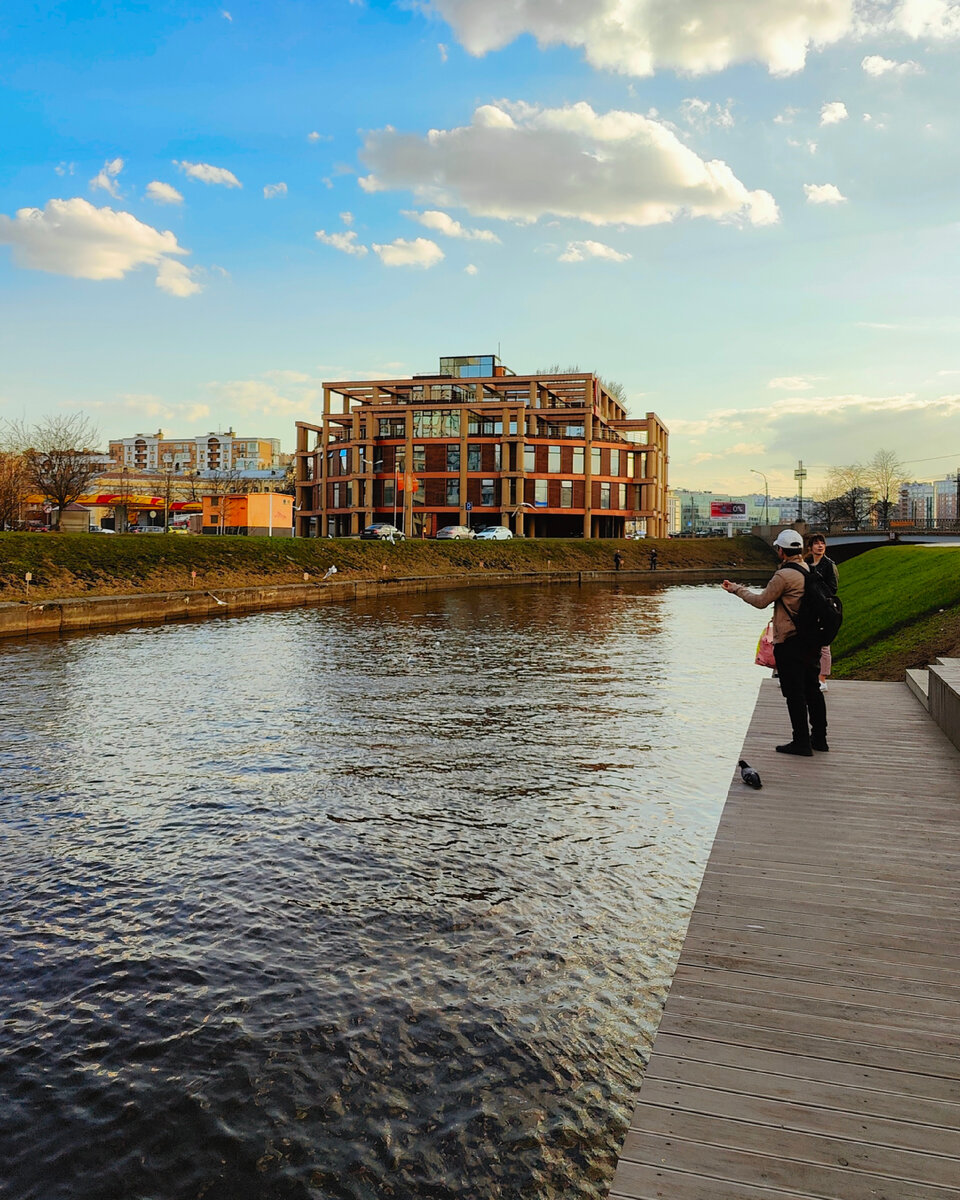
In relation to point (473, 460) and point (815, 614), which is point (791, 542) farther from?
point (473, 460)

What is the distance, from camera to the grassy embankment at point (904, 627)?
15.2m

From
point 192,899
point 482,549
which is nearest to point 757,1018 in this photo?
point 192,899

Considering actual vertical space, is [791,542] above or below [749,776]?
above

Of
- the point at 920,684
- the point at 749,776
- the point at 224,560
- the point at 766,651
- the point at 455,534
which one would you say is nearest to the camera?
the point at 749,776

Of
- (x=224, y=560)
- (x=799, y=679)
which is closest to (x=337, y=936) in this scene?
(x=799, y=679)

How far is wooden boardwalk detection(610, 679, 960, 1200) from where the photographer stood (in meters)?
3.24

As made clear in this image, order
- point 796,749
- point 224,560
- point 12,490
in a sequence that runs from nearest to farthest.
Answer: point 796,749, point 224,560, point 12,490

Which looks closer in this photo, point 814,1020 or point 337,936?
point 814,1020

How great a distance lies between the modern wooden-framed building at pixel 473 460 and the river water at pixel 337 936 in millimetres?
72542

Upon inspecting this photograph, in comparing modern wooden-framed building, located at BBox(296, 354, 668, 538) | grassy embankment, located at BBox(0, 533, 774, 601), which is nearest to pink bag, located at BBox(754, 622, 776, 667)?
grassy embankment, located at BBox(0, 533, 774, 601)

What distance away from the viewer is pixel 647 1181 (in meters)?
3.17

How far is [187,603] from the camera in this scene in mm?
30609

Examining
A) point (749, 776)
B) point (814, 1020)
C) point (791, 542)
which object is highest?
point (791, 542)

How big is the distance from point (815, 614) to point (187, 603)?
83.6 ft
